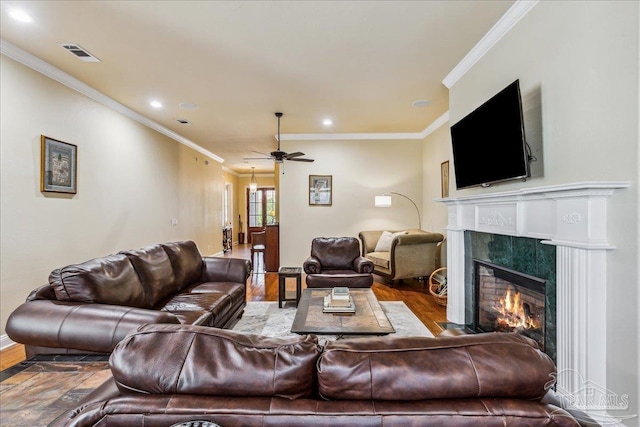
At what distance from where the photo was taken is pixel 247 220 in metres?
12.2

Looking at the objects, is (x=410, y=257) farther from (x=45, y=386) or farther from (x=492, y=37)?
(x=45, y=386)

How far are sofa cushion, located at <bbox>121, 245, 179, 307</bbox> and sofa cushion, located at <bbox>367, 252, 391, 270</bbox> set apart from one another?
3235 millimetres

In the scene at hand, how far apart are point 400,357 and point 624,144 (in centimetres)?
174

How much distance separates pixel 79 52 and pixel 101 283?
7.78ft

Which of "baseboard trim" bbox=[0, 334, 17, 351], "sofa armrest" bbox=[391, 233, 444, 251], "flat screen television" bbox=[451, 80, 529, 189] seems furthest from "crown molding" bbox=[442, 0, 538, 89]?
"baseboard trim" bbox=[0, 334, 17, 351]

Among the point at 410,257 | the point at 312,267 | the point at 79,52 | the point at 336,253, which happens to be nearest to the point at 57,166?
the point at 79,52

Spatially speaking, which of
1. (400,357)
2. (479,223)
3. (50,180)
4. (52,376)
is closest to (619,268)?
(479,223)

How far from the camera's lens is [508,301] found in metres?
2.59

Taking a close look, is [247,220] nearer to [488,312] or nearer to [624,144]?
[488,312]

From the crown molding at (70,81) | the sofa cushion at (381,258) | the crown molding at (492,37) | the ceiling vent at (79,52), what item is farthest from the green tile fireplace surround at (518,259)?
the crown molding at (70,81)

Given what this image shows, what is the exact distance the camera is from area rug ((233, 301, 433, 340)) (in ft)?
10.3

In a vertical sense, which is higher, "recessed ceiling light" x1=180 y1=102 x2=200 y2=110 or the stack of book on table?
"recessed ceiling light" x1=180 y1=102 x2=200 y2=110

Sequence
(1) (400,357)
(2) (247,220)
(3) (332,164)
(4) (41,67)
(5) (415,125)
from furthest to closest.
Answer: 1. (2) (247,220)
2. (3) (332,164)
3. (5) (415,125)
4. (4) (41,67)
5. (1) (400,357)

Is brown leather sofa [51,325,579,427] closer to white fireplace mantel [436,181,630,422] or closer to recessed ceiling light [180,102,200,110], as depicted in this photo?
white fireplace mantel [436,181,630,422]
